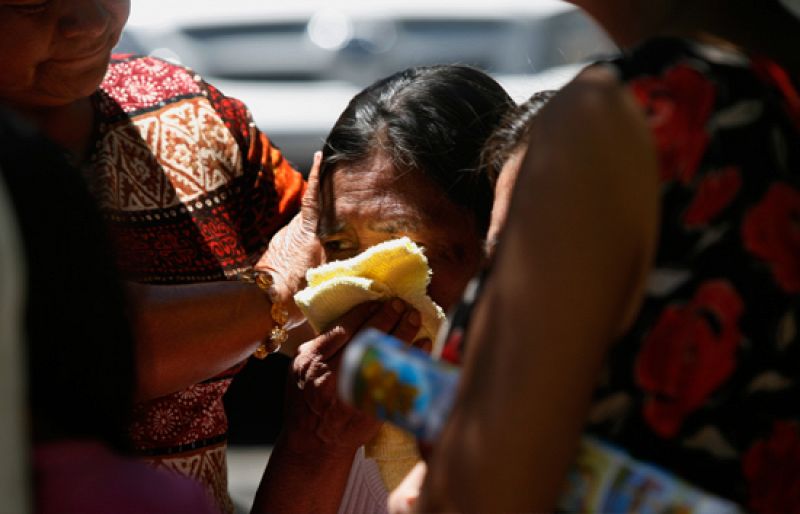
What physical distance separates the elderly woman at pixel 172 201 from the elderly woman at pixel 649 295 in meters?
1.13

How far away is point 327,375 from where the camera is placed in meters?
2.31

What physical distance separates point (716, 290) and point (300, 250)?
52.6 inches

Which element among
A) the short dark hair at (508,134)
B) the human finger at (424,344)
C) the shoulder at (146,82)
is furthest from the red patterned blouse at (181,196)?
the short dark hair at (508,134)

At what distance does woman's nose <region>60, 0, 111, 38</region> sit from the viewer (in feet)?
7.63

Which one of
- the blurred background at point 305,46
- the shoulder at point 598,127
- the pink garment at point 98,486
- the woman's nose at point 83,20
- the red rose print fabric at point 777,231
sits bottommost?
the blurred background at point 305,46

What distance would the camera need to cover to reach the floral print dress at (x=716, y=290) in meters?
1.29

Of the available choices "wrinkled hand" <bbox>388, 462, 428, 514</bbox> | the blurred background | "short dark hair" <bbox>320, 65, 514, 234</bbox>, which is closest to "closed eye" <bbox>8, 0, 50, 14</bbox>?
"short dark hair" <bbox>320, 65, 514, 234</bbox>

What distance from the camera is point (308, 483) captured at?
2.37 m

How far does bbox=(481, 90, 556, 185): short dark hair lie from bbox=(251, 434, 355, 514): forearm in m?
0.65

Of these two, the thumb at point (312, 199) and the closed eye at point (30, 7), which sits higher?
the closed eye at point (30, 7)

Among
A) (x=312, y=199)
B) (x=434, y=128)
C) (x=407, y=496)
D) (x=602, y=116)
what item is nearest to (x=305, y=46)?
(x=312, y=199)

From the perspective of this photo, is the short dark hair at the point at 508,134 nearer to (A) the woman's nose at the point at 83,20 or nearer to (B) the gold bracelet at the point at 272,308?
(B) the gold bracelet at the point at 272,308

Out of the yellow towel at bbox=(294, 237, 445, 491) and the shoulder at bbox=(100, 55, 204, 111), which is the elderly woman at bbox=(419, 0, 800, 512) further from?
the shoulder at bbox=(100, 55, 204, 111)

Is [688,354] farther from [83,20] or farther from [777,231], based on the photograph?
[83,20]
